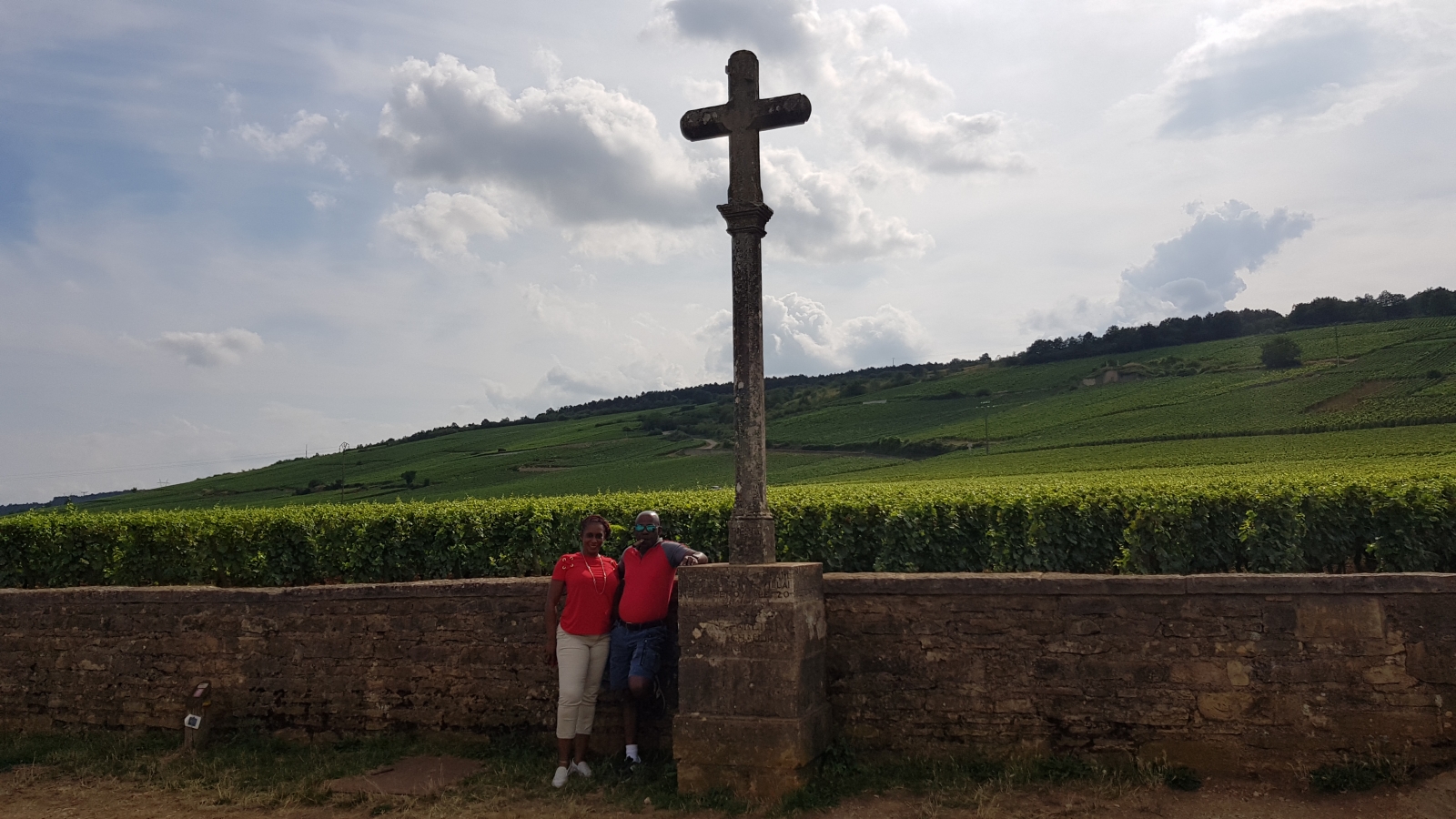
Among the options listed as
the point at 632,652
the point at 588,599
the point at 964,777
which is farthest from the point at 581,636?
the point at 964,777

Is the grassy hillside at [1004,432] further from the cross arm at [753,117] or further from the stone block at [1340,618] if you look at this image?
the cross arm at [753,117]

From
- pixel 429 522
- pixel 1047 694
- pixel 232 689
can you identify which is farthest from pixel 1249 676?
pixel 232 689

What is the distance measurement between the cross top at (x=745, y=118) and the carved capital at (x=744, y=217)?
3cm

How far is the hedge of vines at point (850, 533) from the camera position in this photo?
7.34 m

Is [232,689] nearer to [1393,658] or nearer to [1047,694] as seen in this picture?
[1047,694]

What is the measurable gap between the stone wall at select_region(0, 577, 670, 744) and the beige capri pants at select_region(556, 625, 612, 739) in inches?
18.7

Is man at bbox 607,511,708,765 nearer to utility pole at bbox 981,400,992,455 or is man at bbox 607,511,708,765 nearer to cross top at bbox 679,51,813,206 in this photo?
cross top at bbox 679,51,813,206

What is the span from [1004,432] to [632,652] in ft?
140

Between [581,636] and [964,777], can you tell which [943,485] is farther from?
[581,636]

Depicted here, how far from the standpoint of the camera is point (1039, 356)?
73.0 meters

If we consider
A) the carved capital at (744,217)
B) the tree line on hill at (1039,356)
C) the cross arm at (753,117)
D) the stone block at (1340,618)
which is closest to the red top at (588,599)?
the carved capital at (744,217)

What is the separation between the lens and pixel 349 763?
6.94 meters

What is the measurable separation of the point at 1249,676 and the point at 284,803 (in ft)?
20.9

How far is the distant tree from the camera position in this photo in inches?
2028
